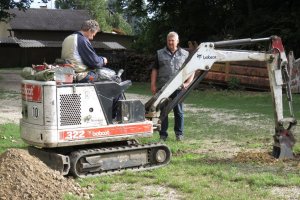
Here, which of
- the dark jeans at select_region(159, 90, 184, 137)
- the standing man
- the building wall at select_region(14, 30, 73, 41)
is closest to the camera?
the standing man

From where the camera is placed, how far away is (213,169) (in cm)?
803

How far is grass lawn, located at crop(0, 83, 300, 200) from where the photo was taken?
6.87 m

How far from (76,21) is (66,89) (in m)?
59.6

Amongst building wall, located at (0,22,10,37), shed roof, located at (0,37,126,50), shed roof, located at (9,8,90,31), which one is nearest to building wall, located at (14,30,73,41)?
shed roof, located at (9,8,90,31)

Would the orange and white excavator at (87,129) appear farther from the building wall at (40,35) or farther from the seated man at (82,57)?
the building wall at (40,35)

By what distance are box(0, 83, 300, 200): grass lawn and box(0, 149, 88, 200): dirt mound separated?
238mm

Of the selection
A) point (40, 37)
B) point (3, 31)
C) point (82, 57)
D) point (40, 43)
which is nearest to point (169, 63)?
point (82, 57)

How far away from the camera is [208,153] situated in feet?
31.3

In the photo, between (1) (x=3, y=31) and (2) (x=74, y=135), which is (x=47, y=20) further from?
(2) (x=74, y=135)

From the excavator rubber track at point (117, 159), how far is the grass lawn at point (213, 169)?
0.18m

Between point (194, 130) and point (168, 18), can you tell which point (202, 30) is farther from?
point (194, 130)

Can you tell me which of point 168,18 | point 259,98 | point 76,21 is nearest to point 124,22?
point 76,21

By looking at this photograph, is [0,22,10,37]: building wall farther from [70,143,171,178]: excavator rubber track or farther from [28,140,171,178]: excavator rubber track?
[70,143,171,178]: excavator rubber track

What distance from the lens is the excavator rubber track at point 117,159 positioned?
7.74 meters
